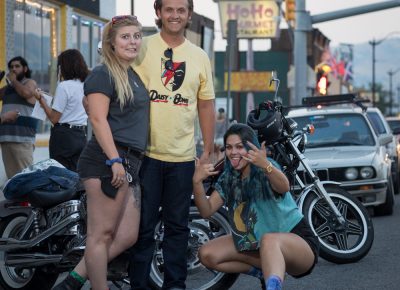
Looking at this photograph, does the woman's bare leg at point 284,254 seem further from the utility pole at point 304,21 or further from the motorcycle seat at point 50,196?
the utility pole at point 304,21

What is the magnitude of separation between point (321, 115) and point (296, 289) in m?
6.81

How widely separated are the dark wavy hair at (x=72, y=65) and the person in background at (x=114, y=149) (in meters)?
2.92

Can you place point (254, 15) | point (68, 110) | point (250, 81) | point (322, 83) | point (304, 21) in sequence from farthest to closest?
point (254, 15)
point (250, 81)
point (304, 21)
point (322, 83)
point (68, 110)

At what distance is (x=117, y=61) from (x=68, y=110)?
3268 mm

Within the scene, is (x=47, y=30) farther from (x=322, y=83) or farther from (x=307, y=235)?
(x=307, y=235)

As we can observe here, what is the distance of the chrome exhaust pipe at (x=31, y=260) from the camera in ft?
23.8

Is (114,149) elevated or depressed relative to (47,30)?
depressed

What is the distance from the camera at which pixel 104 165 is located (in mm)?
6250

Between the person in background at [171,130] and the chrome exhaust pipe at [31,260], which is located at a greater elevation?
the person in background at [171,130]

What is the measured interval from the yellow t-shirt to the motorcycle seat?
1174 mm

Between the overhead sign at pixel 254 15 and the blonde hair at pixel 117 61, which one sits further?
the overhead sign at pixel 254 15

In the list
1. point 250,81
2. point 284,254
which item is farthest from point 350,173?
point 250,81

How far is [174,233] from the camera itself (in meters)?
6.73

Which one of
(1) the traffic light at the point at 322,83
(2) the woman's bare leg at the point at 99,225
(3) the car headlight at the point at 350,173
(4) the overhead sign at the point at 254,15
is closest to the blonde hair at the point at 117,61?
(2) the woman's bare leg at the point at 99,225
